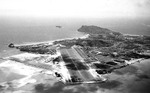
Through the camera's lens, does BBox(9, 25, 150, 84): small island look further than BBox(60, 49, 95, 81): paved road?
Yes

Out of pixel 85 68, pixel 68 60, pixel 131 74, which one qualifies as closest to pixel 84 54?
pixel 68 60

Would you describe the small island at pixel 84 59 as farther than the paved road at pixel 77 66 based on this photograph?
Yes

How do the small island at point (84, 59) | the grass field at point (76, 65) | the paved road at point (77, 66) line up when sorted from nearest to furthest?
1. the paved road at point (77, 66)
2. the grass field at point (76, 65)
3. the small island at point (84, 59)

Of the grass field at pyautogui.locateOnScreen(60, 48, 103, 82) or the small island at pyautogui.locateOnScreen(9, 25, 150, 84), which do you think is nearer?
the grass field at pyautogui.locateOnScreen(60, 48, 103, 82)

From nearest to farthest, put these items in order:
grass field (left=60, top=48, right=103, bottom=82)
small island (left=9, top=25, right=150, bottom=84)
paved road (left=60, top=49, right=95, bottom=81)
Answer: paved road (left=60, top=49, right=95, bottom=81)
grass field (left=60, top=48, right=103, bottom=82)
small island (left=9, top=25, right=150, bottom=84)

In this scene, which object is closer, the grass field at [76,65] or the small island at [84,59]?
the grass field at [76,65]

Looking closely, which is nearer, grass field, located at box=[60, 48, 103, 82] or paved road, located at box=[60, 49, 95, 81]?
paved road, located at box=[60, 49, 95, 81]

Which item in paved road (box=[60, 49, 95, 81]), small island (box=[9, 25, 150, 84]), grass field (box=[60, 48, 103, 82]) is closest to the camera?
paved road (box=[60, 49, 95, 81])

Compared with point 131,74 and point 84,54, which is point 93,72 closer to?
point 131,74

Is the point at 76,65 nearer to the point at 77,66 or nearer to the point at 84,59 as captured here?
the point at 77,66

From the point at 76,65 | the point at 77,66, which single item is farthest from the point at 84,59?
the point at 77,66

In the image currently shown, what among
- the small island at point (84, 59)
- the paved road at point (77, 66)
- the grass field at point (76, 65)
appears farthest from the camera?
the small island at point (84, 59)
